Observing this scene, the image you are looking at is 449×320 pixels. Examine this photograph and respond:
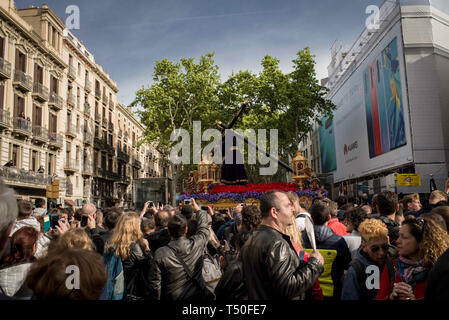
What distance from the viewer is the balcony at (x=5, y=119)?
21000 mm

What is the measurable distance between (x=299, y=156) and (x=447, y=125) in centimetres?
1479

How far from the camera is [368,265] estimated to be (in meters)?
3.06

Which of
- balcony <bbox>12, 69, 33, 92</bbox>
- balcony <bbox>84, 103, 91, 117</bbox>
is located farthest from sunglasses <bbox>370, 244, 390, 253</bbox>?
balcony <bbox>84, 103, 91, 117</bbox>

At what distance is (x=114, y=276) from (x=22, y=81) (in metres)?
24.1

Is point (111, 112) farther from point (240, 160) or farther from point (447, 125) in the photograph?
point (447, 125)

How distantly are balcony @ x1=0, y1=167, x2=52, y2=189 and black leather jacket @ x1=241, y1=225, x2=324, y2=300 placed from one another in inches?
886

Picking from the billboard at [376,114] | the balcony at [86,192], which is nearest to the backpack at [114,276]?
the billboard at [376,114]

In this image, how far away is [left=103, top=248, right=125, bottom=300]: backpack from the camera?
3.50m

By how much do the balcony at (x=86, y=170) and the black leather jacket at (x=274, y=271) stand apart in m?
33.1

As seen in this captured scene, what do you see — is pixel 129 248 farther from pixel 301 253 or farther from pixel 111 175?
pixel 111 175

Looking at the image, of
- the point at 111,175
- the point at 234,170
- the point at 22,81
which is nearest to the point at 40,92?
the point at 22,81

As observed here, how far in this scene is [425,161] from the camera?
2247 centimetres

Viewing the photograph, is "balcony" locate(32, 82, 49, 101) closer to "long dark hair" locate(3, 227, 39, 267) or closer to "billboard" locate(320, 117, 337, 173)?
"long dark hair" locate(3, 227, 39, 267)
